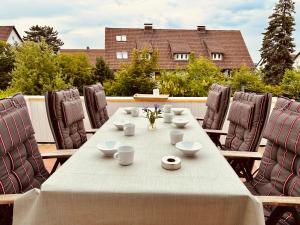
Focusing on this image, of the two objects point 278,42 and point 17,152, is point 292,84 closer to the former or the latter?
point 17,152

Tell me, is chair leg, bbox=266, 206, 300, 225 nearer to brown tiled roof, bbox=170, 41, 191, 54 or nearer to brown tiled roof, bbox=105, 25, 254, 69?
brown tiled roof, bbox=170, 41, 191, 54

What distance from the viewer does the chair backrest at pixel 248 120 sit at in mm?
2158

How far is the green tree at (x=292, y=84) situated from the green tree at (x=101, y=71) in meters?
8.80

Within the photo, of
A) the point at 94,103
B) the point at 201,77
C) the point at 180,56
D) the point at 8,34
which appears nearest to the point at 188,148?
the point at 94,103

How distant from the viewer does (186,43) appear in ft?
60.5

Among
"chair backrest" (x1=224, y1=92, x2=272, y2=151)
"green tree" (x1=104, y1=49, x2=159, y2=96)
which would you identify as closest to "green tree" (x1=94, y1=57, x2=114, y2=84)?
"green tree" (x1=104, y1=49, x2=159, y2=96)

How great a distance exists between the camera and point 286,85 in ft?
18.5

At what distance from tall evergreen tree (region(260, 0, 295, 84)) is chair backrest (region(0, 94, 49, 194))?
19.1 meters

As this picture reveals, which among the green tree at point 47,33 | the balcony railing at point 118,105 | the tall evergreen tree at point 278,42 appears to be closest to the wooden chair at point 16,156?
the balcony railing at point 118,105

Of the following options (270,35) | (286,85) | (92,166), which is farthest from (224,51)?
(92,166)

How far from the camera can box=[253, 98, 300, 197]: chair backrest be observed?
158cm

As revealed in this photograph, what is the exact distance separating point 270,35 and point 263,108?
19599 mm

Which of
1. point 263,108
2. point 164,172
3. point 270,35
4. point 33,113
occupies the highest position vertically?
point 270,35

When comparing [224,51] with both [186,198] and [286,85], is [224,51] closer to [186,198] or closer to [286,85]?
[286,85]
